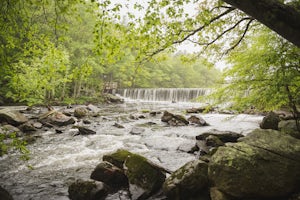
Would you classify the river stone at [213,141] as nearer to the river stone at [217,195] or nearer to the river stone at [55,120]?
the river stone at [217,195]

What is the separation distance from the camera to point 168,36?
5.79 metres

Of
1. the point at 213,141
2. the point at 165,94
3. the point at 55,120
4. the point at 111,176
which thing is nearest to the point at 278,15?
the point at 111,176

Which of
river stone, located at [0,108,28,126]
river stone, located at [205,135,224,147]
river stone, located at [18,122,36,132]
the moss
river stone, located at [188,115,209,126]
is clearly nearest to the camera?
the moss

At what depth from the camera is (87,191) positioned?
4137 mm

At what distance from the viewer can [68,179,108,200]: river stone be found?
4.11 m

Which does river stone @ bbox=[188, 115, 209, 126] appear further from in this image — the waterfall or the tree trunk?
the waterfall

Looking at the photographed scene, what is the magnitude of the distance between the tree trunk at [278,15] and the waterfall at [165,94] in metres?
31.2

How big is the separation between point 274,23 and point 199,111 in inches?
679

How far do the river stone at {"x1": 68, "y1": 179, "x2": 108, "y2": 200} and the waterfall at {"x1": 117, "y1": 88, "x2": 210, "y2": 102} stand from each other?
29777 millimetres

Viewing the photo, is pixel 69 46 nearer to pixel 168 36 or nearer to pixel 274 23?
pixel 168 36

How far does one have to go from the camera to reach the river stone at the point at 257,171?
3.58 metres

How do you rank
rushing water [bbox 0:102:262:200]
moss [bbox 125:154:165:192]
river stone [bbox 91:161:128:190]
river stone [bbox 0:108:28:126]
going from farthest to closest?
river stone [bbox 0:108:28:126] < rushing water [bbox 0:102:262:200] < river stone [bbox 91:161:128:190] < moss [bbox 125:154:165:192]

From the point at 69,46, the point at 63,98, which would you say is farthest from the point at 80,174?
the point at 69,46

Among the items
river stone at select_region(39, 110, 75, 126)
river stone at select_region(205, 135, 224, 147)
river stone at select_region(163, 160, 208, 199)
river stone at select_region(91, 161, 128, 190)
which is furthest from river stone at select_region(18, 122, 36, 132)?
river stone at select_region(163, 160, 208, 199)
